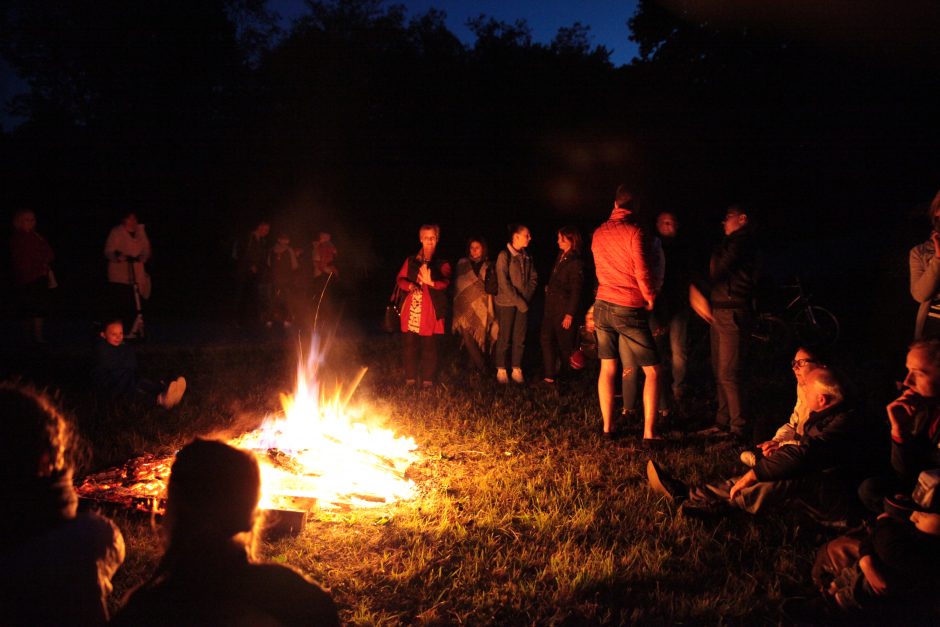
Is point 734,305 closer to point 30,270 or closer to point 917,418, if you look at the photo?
point 917,418

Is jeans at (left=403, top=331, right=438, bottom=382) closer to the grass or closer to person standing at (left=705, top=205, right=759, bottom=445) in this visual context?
the grass

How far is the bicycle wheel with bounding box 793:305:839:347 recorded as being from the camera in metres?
11.7

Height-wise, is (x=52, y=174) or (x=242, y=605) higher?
(x=52, y=174)

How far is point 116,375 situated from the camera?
295 inches

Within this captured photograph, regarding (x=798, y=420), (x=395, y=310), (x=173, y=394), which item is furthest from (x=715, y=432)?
(x=173, y=394)

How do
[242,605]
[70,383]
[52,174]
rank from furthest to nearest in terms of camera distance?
[52,174] → [70,383] → [242,605]

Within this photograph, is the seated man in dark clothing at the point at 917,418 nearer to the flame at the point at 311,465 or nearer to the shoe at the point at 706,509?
the shoe at the point at 706,509

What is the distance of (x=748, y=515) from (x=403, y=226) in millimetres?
20942

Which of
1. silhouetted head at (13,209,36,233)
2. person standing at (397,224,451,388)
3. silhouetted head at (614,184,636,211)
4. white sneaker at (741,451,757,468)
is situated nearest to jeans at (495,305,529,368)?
person standing at (397,224,451,388)

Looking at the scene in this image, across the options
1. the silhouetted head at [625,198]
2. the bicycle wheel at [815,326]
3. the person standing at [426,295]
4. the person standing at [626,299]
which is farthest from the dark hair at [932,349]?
the bicycle wheel at [815,326]

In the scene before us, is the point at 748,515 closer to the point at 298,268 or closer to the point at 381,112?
the point at 298,268

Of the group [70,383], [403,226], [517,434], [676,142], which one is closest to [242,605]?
[517,434]

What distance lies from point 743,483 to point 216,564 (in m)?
3.74

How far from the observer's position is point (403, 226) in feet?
81.3
